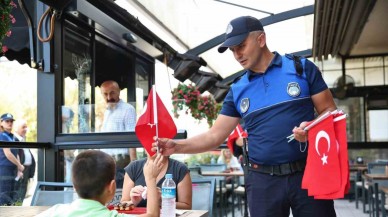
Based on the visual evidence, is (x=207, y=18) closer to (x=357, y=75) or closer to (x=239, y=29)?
(x=357, y=75)

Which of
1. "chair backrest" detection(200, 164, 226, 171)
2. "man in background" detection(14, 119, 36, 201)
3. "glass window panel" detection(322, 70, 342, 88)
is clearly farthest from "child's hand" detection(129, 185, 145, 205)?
"glass window panel" detection(322, 70, 342, 88)

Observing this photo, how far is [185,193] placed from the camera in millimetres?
2967

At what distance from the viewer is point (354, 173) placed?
10727 mm

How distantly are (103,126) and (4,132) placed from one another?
Answer: 175 cm

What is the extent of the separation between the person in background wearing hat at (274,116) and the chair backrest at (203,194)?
94cm

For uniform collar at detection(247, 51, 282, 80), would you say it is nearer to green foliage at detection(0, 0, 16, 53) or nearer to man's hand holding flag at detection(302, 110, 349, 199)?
man's hand holding flag at detection(302, 110, 349, 199)

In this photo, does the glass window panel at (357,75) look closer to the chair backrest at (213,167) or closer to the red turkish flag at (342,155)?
the chair backrest at (213,167)

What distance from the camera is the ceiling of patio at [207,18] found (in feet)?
26.4

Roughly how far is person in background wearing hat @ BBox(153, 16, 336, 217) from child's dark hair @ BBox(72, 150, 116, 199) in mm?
386

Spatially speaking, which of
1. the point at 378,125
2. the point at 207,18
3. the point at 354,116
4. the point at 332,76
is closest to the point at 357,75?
the point at 332,76

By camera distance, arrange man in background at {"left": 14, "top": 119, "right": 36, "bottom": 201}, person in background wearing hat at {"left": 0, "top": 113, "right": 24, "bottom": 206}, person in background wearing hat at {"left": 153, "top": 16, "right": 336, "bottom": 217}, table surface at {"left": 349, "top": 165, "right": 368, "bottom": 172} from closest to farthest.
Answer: person in background wearing hat at {"left": 153, "top": 16, "right": 336, "bottom": 217} → person in background wearing hat at {"left": 0, "top": 113, "right": 24, "bottom": 206} → man in background at {"left": 14, "top": 119, "right": 36, "bottom": 201} → table surface at {"left": 349, "top": 165, "right": 368, "bottom": 172}

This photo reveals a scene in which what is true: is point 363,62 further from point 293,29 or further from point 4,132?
point 4,132

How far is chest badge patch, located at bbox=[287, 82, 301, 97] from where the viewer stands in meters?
2.20

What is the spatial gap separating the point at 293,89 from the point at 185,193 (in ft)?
3.59
